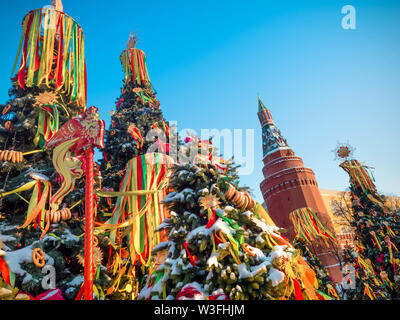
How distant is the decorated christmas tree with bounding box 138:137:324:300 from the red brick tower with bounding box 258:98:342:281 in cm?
2663

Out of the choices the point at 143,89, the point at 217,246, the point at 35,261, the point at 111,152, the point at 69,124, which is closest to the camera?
the point at 217,246

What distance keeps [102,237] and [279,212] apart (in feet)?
90.9

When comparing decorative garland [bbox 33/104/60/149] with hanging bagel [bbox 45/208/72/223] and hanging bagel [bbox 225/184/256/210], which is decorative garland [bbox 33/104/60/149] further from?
hanging bagel [bbox 225/184/256/210]

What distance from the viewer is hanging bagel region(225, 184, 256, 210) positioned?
4.48m

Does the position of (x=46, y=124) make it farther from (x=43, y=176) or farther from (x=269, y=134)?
(x=269, y=134)

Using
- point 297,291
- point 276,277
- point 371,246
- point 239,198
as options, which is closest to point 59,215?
point 239,198

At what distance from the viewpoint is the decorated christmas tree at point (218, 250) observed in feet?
11.4

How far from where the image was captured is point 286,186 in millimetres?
31812

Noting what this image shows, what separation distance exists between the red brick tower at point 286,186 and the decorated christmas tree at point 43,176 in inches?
1047

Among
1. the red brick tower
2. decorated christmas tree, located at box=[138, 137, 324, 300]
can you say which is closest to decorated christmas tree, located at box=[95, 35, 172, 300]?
decorated christmas tree, located at box=[138, 137, 324, 300]

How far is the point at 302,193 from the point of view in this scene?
101 ft
